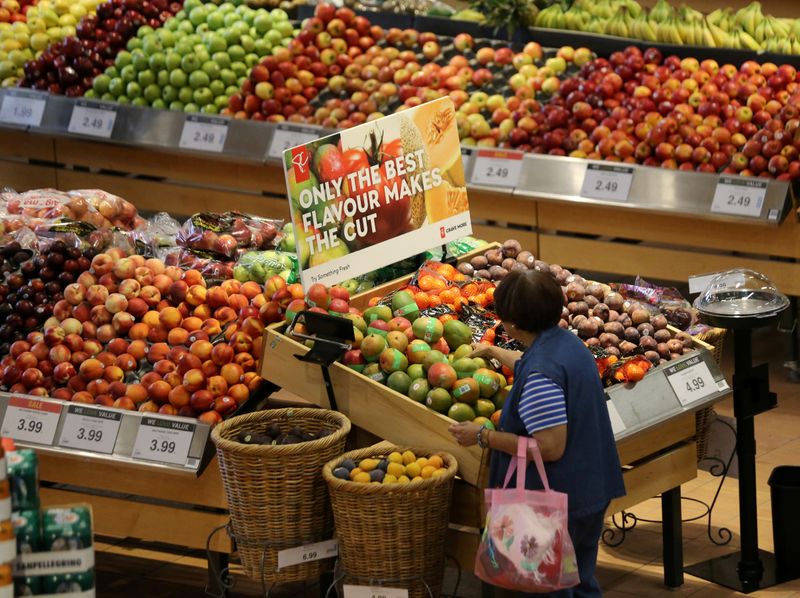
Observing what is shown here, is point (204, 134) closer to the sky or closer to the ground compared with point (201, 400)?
closer to the sky

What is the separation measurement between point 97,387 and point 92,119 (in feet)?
12.4

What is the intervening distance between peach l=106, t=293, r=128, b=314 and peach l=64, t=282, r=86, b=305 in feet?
0.45

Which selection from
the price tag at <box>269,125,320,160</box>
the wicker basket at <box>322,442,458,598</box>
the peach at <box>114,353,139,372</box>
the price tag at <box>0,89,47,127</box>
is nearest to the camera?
the wicker basket at <box>322,442,458,598</box>

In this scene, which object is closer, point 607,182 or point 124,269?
point 124,269

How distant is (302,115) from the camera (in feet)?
24.4

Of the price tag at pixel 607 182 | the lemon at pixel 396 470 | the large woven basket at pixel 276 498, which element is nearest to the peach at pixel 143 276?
the large woven basket at pixel 276 498

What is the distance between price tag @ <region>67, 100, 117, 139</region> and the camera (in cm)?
772

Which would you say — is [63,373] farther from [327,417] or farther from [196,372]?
[327,417]

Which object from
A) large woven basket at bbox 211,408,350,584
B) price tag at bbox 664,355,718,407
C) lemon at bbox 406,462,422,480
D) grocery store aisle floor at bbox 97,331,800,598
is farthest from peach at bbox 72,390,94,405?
price tag at bbox 664,355,718,407

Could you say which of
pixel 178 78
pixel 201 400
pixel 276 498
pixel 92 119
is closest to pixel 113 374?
pixel 201 400

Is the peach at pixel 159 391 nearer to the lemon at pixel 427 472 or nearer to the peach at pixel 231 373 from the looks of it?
the peach at pixel 231 373

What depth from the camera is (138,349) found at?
445cm

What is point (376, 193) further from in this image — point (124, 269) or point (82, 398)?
point (82, 398)

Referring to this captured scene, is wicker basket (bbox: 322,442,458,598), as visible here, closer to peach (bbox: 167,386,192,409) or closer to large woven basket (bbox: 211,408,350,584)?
large woven basket (bbox: 211,408,350,584)
